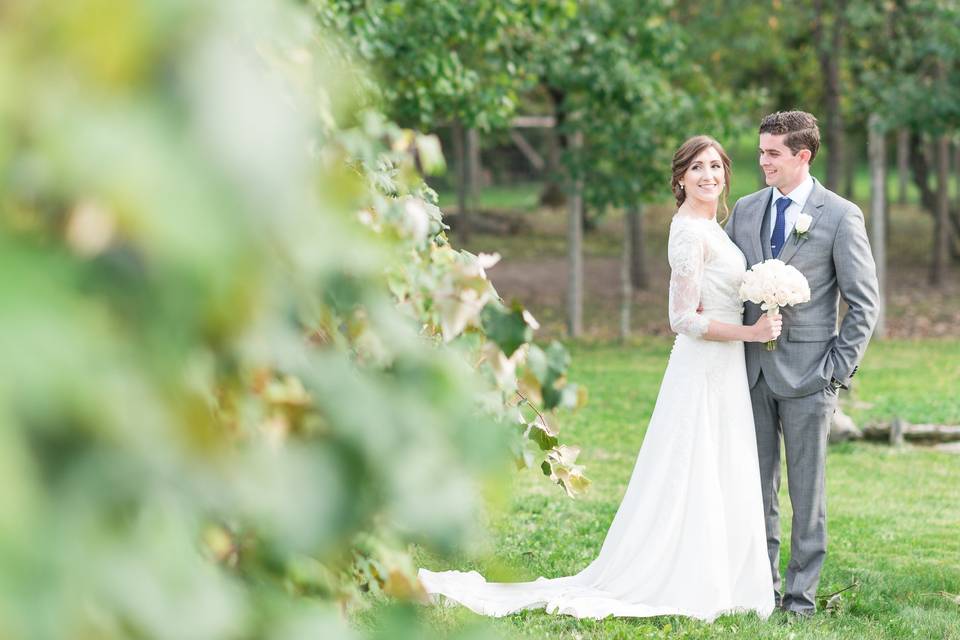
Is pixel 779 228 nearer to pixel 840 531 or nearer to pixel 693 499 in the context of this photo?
pixel 693 499

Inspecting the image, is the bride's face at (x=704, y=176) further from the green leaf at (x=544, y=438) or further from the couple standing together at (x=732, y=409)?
the green leaf at (x=544, y=438)

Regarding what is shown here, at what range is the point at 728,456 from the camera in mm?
5449

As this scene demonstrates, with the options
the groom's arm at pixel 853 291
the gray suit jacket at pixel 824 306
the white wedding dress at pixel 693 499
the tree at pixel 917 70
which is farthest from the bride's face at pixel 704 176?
the tree at pixel 917 70

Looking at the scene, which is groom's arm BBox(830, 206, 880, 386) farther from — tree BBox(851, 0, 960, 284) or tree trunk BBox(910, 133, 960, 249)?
tree trunk BBox(910, 133, 960, 249)

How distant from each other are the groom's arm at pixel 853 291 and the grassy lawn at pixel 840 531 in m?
1.22

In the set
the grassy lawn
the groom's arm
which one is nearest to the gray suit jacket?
the groom's arm

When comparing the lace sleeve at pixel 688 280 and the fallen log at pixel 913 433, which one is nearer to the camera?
the lace sleeve at pixel 688 280

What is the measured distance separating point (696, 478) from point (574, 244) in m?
11.5

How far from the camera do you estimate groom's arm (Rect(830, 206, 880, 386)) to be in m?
5.15

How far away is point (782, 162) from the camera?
539 centimetres

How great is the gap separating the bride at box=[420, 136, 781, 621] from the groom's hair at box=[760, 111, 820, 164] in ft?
0.90

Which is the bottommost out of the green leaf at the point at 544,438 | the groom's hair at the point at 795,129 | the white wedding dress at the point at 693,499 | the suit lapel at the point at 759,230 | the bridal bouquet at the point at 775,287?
the white wedding dress at the point at 693,499

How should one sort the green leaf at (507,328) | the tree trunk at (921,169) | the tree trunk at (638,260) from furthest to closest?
the tree trunk at (921,169), the tree trunk at (638,260), the green leaf at (507,328)

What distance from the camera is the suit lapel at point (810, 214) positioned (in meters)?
5.30
